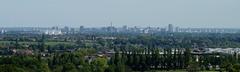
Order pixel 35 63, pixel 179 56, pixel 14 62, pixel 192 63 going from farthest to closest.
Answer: pixel 179 56, pixel 192 63, pixel 14 62, pixel 35 63

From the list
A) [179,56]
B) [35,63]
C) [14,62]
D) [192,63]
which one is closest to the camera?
[35,63]

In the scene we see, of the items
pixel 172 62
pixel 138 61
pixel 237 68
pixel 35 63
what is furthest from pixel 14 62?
pixel 237 68

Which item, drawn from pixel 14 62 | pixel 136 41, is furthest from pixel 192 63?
pixel 136 41

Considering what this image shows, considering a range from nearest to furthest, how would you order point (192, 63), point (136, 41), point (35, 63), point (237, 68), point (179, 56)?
point (237, 68), point (35, 63), point (192, 63), point (179, 56), point (136, 41)

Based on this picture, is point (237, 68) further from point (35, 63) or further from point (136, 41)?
point (136, 41)

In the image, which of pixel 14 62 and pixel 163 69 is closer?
pixel 14 62

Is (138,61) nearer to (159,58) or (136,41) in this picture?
(159,58)

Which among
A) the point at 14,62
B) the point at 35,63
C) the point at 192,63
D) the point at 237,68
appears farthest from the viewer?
the point at 192,63

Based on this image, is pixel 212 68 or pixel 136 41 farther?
pixel 136 41
